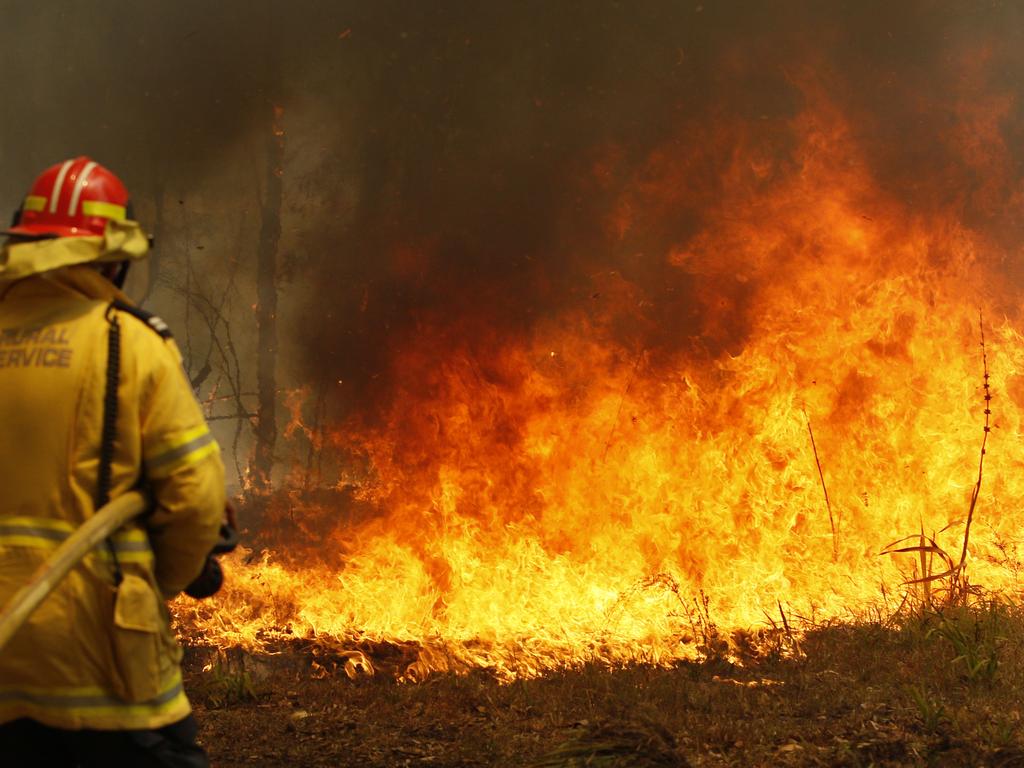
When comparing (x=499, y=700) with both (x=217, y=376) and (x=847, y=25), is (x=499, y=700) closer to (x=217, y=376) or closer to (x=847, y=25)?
(x=217, y=376)

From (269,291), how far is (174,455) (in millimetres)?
6299

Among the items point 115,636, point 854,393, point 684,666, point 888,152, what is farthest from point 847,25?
point 115,636

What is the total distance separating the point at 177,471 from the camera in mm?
2312

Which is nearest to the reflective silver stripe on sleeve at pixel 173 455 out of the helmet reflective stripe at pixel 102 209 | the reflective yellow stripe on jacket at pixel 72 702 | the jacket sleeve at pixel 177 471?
the jacket sleeve at pixel 177 471

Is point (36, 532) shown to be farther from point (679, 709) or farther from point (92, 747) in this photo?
point (679, 709)

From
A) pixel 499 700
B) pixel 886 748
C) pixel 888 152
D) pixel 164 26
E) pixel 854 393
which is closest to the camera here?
pixel 886 748

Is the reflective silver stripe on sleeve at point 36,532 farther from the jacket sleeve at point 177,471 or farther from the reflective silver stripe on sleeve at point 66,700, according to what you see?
the reflective silver stripe on sleeve at point 66,700

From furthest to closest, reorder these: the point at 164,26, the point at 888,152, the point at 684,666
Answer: the point at 164,26
the point at 888,152
the point at 684,666

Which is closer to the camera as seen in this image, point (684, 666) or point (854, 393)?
point (684, 666)

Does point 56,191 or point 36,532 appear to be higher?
point 56,191

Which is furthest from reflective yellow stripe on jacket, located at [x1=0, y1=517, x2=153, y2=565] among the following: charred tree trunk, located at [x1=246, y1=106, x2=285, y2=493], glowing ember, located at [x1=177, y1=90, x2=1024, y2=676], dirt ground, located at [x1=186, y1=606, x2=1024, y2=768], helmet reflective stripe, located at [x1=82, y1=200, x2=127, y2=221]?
charred tree trunk, located at [x1=246, y1=106, x2=285, y2=493]

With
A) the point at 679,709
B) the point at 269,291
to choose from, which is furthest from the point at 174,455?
the point at 269,291

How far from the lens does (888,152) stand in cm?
751

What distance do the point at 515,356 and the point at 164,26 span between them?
4303 mm
